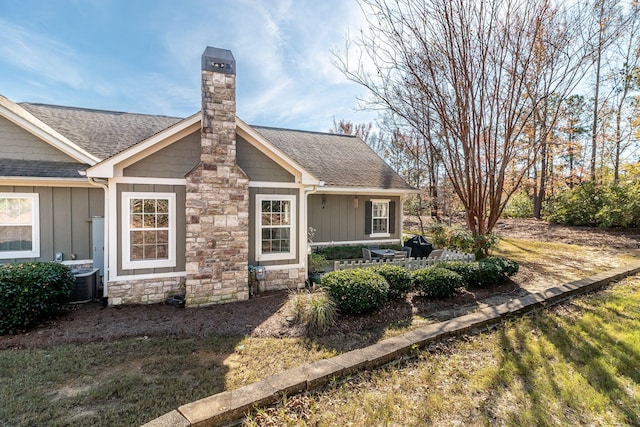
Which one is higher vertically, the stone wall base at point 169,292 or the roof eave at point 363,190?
the roof eave at point 363,190

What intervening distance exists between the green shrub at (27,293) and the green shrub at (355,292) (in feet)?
15.9

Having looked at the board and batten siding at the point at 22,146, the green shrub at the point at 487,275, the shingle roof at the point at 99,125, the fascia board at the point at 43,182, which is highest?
the shingle roof at the point at 99,125

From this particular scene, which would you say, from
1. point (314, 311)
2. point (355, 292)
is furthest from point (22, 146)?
point (355, 292)

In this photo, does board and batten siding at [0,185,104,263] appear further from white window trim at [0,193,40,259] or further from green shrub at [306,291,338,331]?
green shrub at [306,291,338,331]

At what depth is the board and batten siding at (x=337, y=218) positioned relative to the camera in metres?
10.9

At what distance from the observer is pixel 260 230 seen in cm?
737

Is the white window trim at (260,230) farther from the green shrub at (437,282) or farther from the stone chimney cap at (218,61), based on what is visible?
the green shrub at (437,282)

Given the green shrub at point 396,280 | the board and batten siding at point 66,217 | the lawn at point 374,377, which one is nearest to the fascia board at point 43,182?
the board and batten siding at point 66,217

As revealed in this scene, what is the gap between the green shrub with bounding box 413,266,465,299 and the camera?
6.32 metres

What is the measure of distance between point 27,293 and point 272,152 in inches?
Result: 203

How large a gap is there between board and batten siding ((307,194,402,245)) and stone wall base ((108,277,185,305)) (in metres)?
5.08

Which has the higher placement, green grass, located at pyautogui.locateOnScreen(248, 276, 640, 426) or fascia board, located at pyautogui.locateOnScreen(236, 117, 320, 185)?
fascia board, located at pyautogui.locateOnScreen(236, 117, 320, 185)

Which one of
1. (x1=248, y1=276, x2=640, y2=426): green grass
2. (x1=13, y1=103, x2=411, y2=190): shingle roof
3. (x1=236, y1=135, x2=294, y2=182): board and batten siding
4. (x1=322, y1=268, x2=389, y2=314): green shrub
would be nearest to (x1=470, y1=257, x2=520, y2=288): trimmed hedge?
(x1=248, y1=276, x2=640, y2=426): green grass

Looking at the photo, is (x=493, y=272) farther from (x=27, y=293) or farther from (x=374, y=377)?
(x=27, y=293)
